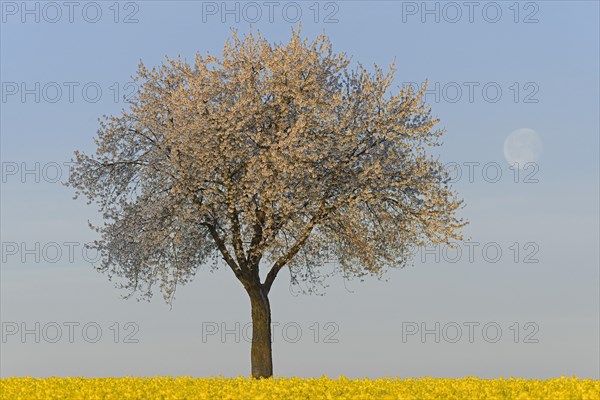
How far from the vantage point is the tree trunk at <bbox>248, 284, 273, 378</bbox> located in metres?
26.4

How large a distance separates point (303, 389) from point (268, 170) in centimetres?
954

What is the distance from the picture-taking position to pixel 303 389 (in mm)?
16141

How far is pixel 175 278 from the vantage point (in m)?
28.6

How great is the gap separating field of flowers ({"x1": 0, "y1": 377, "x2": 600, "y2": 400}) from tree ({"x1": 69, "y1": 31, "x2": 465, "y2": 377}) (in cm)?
668

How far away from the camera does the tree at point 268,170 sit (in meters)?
24.9

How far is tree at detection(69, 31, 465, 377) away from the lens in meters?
24.9

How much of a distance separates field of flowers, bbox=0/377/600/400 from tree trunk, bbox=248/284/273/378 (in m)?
6.16

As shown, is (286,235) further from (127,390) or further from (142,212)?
(127,390)

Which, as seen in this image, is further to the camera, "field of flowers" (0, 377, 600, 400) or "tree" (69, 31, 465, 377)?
"tree" (69, 31, 465, 377)

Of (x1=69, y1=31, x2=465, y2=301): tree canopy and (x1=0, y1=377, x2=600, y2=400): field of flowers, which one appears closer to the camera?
(x1=0, y1=377, x2=600, y2=400): field of flowers

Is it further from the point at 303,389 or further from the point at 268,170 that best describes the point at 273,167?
the point at 303,389

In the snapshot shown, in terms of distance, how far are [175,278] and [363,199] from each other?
25.9 feet

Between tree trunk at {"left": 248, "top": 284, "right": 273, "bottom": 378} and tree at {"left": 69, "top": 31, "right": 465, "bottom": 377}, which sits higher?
tree at {"left": 69, "top": 31, "right": 465, "bottom": 377}

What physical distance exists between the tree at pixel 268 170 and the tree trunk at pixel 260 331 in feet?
0.12
